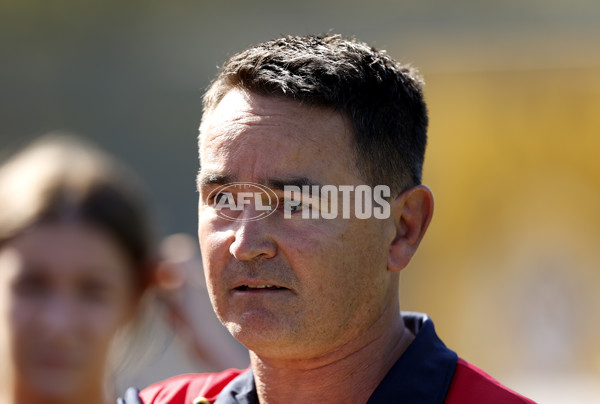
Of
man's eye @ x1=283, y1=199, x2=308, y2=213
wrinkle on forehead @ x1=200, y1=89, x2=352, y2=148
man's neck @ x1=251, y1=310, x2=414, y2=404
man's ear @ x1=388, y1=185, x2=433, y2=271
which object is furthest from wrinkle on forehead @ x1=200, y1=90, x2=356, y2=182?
man's neck @ x1=251, y1=310, x2=414, y2=404

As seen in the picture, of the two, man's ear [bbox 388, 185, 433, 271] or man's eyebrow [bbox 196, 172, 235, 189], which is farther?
man's ear [bbox 388, 185, 433, 271]

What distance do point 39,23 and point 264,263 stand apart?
5.74 metres

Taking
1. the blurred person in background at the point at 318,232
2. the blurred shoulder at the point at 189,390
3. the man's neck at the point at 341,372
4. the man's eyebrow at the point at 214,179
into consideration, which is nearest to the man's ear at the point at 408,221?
the blurred person in background at the point at 318,232

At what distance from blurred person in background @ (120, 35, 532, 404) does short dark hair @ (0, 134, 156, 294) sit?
0.86 ft

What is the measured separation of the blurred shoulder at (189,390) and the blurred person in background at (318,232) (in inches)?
5.3

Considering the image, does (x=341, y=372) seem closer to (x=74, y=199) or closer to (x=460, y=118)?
(x=74, y=199)

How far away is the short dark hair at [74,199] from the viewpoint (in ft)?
7.38

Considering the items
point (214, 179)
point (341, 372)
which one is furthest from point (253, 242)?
point (341, 372)

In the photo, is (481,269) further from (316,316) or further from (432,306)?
(316,316)

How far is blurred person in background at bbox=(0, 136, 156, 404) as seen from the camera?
2.12 metres

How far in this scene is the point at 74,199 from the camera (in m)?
2.31

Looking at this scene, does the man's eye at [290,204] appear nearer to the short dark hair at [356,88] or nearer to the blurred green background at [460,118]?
the short dark hair at [356,88]

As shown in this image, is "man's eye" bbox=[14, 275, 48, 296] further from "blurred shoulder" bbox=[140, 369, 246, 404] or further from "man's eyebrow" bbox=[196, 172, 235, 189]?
"blurred shoulder" bbox=[140, 369, 246, 404]

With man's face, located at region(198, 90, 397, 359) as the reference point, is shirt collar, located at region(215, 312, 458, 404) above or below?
below
